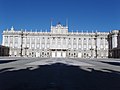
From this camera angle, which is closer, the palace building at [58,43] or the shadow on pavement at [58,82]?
the shadow on pavement at [58,82]

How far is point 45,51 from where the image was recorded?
463 ft

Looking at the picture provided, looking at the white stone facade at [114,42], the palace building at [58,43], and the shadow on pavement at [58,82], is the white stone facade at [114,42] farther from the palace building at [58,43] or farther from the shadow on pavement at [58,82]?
the shadow on pavement at [58,82]

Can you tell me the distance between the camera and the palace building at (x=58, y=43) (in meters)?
140

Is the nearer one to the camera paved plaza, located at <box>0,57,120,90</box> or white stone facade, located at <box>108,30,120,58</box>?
paved plaza, located at <box>0,57,120,90</box>

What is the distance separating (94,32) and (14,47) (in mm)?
54355

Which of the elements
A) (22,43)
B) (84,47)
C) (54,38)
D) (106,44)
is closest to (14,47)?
(22,43)

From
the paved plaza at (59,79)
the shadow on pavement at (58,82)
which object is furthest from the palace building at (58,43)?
the shadow on pavement at (58,82)

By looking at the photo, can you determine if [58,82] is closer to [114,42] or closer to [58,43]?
[114,42]

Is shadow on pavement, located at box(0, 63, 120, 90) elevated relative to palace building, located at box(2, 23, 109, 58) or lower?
lower

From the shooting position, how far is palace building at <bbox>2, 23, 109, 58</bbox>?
460ft

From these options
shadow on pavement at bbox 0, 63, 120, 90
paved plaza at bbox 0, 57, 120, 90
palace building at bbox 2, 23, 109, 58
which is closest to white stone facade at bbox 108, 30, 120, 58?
palace building at bbox 2, 23, 109, 58

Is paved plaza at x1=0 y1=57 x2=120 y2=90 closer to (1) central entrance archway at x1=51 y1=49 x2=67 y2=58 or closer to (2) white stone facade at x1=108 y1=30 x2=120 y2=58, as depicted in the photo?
(2) white stone facade at x1=108 y1=30 x2=120 y2=58

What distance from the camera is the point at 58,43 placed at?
143875 millimetres

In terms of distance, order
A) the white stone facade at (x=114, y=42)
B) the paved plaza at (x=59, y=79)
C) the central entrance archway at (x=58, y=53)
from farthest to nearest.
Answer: the central entrance archway at (x=58, y=53) < the white stone facade at (x=114, y=42) < the paved plaza at (x=59, y=79)
